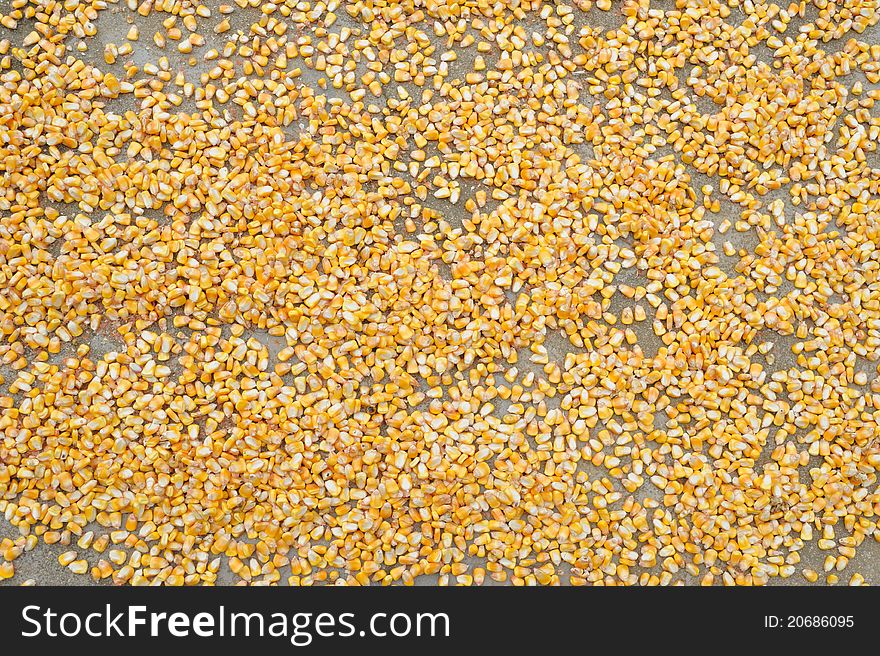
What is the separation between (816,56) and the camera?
240 centimetres

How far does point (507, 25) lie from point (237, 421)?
1.45m

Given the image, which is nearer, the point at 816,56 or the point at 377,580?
the point at 377,580

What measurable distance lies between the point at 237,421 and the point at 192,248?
20.6 inches

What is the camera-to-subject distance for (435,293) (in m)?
2.26

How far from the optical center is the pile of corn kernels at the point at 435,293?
2.20m

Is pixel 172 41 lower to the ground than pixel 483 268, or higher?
higher

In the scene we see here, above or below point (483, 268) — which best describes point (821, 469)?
below

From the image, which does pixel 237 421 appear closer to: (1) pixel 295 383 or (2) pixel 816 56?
(1) pixel 295 383

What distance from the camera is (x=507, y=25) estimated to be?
239 cm

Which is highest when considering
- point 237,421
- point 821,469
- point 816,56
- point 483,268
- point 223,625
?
point 816,56

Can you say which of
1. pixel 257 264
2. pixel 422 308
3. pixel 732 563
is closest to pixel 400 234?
pixel 422 308

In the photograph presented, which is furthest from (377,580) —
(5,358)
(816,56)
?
(816,56)

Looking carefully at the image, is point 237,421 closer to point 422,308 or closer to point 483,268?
point 422,308

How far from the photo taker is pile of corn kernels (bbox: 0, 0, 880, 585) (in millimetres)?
2203
